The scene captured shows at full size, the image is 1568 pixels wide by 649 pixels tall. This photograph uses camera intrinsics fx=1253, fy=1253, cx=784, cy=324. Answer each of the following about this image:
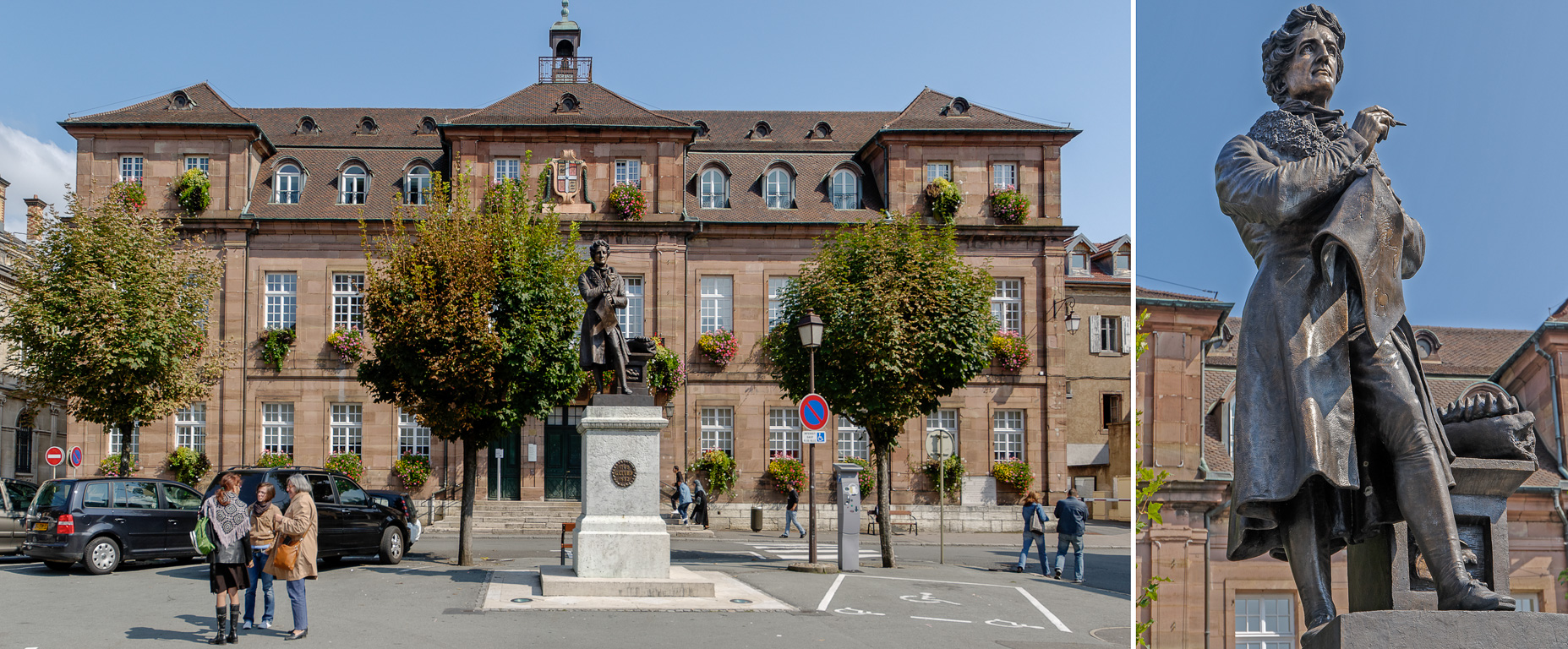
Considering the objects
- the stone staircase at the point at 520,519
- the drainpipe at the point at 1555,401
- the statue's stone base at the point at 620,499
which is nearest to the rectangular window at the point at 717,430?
the stone staircase at the point at 520,519

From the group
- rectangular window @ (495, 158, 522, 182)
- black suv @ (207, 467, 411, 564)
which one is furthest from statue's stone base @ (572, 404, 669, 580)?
rectangular window @ (495, 158, 522, 182)

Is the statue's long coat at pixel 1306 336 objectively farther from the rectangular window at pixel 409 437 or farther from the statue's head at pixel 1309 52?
the rectangular window at pixel 409 437

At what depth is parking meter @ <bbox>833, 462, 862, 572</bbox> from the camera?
2042cm

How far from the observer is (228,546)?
37.8 feet

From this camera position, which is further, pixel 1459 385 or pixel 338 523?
pixel 338 523

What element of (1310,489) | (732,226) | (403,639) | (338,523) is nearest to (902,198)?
(732,226)

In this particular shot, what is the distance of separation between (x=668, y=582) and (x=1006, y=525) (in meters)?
23.5

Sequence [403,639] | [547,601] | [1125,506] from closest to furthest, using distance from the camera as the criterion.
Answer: [403,639]
[547,601]
[1125,506]

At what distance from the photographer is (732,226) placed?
38281mm

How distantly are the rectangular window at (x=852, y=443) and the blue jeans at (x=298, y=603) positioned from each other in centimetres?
2696

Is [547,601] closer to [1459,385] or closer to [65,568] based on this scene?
[65,568]

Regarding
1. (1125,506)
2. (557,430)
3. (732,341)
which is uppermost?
(732,341)

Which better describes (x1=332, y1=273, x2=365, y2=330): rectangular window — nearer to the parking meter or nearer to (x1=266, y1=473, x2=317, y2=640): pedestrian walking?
the parking meter

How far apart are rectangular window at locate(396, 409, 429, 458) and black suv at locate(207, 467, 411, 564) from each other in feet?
53.4
